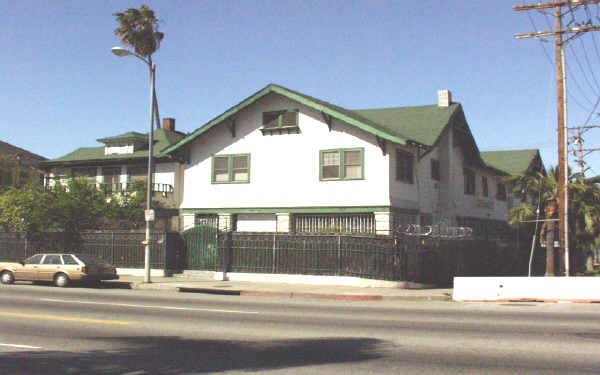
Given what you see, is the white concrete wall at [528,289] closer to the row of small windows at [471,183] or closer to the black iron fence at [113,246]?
the black iron fence at [113,246]

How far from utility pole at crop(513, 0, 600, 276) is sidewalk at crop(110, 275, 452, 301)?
5.67m

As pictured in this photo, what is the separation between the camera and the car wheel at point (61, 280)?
22.9 m

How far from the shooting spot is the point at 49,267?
23219mm

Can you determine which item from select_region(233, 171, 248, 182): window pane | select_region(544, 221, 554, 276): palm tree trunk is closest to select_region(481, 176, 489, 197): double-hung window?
select_region(544, 221, 554, 276): palm tree trunk

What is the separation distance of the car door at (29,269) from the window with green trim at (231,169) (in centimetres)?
957

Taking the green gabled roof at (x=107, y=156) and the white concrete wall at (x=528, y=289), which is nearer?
the white concrete wall at (x=528, y=289)

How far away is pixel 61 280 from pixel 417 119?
1900 cm

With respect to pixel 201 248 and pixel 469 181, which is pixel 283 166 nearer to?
pixel 201 248

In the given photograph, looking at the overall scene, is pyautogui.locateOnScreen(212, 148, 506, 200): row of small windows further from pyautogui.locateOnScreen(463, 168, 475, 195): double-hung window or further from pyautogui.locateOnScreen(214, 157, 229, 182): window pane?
pyautogui.locateOnScreen(463, 168, 475, 195): double-hung window

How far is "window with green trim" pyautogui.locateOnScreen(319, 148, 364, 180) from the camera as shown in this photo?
27656 mm

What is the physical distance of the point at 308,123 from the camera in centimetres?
2886

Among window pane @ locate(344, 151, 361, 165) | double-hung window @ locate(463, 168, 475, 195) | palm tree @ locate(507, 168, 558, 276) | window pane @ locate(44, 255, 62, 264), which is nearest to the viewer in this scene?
window pane @ locate(44, 255, 62, 264)

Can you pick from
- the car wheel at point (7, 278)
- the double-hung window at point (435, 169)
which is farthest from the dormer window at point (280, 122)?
the car wheel at point (7, 278)

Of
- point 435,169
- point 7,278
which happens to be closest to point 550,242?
point 435,169
